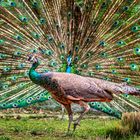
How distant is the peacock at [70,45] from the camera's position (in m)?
11.8

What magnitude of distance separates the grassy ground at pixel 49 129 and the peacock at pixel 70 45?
355mm

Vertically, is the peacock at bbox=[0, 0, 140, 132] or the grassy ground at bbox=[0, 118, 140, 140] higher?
the peacock at bbox=[0, 0, 140, 132]

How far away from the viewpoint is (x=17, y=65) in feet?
39.0

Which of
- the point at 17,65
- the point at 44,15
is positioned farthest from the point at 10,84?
the point at 44,15

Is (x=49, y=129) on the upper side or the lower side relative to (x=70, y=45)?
lower

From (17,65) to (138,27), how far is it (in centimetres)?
209

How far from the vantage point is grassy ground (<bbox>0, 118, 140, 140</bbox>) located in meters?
9.68

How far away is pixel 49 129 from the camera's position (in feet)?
35.2

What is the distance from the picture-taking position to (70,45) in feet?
40.1

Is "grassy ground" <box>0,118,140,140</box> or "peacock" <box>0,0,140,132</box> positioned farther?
"peacock" <box>0,0,140,132</box>

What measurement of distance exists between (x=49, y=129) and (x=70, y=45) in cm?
200

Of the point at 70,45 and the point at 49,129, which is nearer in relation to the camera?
the point at 49,129

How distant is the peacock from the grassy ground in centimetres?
35

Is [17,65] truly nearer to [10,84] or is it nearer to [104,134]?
[10,84]
